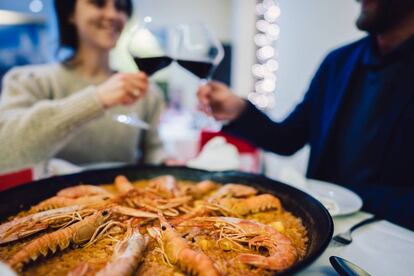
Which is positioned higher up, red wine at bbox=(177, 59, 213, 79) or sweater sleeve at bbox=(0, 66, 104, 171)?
red wine at bbox=(177, 59, 213, 79)

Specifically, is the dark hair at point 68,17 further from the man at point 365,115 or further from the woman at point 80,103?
the man at point 365,115

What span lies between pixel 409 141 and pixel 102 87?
159cm

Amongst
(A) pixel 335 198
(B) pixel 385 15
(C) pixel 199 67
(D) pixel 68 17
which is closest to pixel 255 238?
(A) pixel 335 198

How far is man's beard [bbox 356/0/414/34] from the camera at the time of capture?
4.94 feet

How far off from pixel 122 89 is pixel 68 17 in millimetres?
1062

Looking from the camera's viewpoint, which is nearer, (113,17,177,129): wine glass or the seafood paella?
the seafood paella

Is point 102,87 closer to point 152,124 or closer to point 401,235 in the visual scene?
point 152,124

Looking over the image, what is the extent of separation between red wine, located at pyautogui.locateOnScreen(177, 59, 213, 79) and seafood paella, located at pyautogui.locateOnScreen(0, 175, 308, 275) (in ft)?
1.95

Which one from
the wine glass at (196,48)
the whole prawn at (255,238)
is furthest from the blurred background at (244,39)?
the whole prawn at (255,238)

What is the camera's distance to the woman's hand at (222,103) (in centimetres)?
178

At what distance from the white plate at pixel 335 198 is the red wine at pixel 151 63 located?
0.87 meters

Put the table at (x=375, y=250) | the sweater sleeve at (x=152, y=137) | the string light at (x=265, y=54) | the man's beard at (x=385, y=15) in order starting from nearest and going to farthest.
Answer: the table at (x=375, y=250) → the man's beard at (x=385, y=15) → the sweater sleeve at (x=152, y=137) → the string light at (x=265, y=54)

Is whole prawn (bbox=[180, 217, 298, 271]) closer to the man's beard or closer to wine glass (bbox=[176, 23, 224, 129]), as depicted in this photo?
wine glass (bbox=[176, 23, 224, 129])

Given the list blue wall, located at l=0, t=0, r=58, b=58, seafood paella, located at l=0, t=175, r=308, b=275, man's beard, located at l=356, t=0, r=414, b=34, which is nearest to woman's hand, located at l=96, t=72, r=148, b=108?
seafood paella, located at l=0, t=175, r=308, b=275
